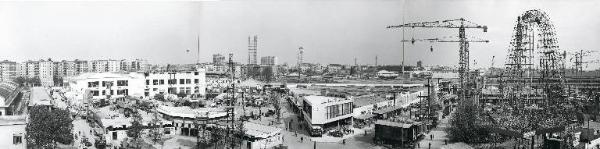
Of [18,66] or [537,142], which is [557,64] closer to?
[537,142]

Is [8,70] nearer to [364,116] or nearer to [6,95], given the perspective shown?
[6,95]

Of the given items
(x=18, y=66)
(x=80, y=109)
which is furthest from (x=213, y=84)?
(x=18, y=66)

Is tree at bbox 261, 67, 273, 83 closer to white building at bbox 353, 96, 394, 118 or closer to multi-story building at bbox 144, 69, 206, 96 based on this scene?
multi-story building at bbox 144, 69, 206, 96

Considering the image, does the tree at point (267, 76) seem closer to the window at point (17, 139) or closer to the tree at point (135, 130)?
the tree at point (135, 130)

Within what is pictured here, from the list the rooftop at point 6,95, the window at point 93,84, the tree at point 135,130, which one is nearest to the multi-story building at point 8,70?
the rooftop at point 6,95

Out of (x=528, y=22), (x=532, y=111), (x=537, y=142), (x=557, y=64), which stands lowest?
(x=537, y=142)

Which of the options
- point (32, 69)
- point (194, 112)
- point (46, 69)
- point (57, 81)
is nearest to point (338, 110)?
point (194, 112)
